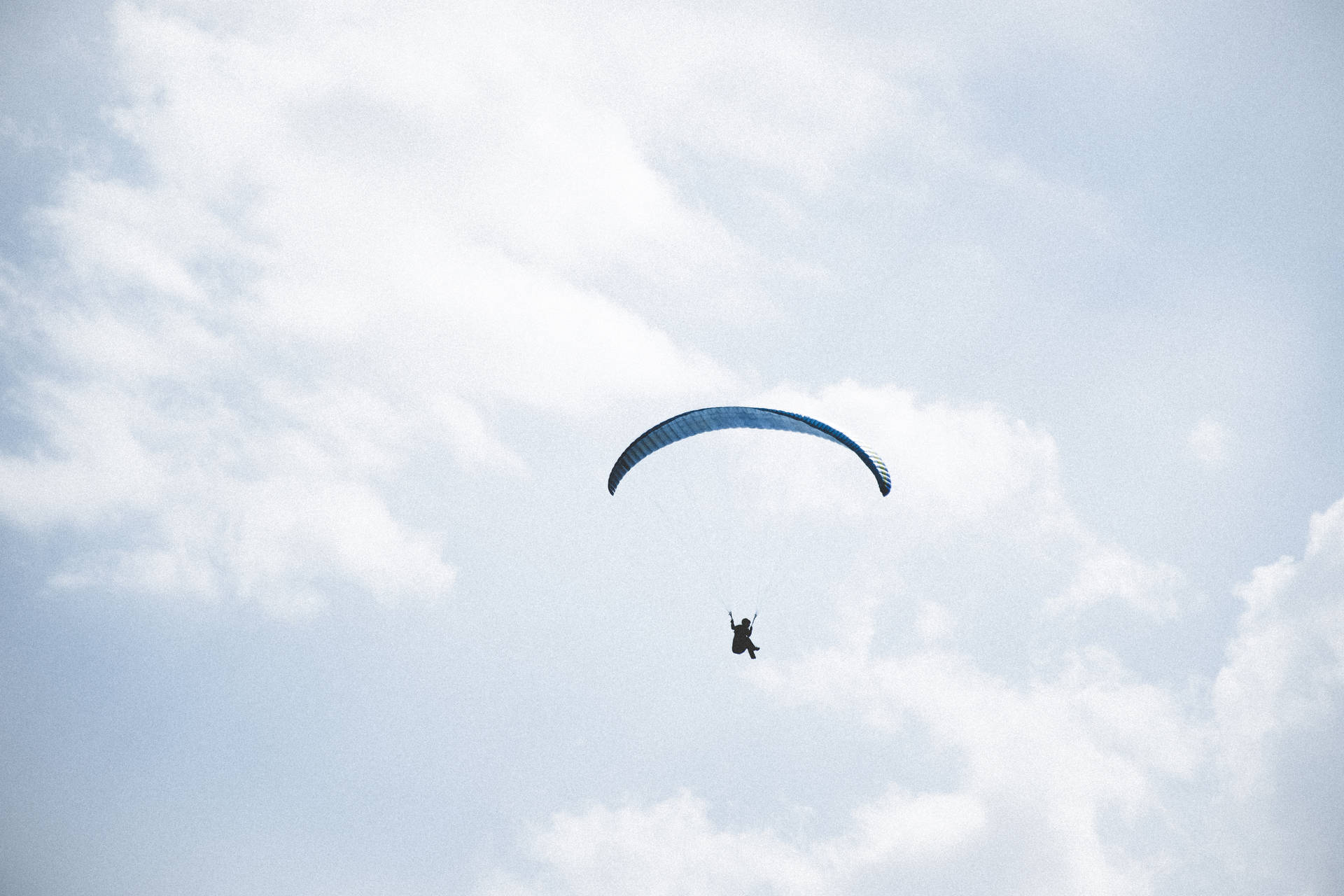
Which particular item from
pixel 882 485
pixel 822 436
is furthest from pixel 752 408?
pixel 882 485

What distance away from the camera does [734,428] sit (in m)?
30.5

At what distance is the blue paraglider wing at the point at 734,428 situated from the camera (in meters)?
29.2

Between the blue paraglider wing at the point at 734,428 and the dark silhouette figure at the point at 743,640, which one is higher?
the blue paraglider wing at the point at 734,428

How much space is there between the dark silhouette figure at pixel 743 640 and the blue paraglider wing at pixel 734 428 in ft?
20.4

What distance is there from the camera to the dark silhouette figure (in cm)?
3200

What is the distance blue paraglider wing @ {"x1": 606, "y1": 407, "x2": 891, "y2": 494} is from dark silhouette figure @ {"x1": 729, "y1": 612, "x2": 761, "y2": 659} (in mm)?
6220

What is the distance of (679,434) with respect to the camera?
99.0 ft

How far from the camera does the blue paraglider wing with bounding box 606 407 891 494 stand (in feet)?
95.7

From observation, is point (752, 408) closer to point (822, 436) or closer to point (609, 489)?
point (822, 436)

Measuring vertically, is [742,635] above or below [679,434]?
below

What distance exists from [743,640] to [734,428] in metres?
6.87

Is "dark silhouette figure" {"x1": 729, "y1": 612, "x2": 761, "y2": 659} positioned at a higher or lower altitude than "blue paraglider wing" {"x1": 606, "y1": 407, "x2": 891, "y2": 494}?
lower

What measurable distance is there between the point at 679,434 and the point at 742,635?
6969mm

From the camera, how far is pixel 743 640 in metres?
32.1
